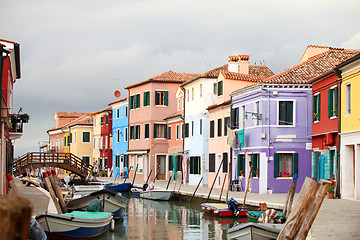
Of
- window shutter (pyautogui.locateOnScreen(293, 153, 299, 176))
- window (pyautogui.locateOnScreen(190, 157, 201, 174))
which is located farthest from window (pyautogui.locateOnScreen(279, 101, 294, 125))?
window (pyautogui.locateOnScreen(190, 157, 201, 174))

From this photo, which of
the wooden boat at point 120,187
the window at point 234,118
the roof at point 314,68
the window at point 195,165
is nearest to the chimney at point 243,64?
the window at point 234,118

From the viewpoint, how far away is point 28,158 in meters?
43.3

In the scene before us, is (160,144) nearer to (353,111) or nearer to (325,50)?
(325,50)

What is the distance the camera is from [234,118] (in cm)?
3438

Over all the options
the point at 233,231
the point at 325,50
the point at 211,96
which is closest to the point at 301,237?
the point at 233,231

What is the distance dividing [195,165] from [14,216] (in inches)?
1496

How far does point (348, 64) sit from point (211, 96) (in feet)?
57.8

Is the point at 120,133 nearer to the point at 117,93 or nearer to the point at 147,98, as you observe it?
the point at 117,93

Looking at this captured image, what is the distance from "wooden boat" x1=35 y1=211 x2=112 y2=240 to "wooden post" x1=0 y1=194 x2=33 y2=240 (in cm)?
1250

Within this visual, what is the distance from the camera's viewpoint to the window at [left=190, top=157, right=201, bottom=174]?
40875 millimetres

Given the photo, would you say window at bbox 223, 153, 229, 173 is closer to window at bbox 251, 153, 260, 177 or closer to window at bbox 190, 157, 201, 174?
window at bbox 251, 153, 260, 177

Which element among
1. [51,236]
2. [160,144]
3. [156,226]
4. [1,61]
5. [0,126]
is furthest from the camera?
[160,144]

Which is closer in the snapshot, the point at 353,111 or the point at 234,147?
the point at 353,111

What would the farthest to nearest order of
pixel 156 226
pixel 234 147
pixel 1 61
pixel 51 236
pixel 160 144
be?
pixel 160 144, pixel 234 147, pixel 156 226, pixel 1 61, pixel 51 236
